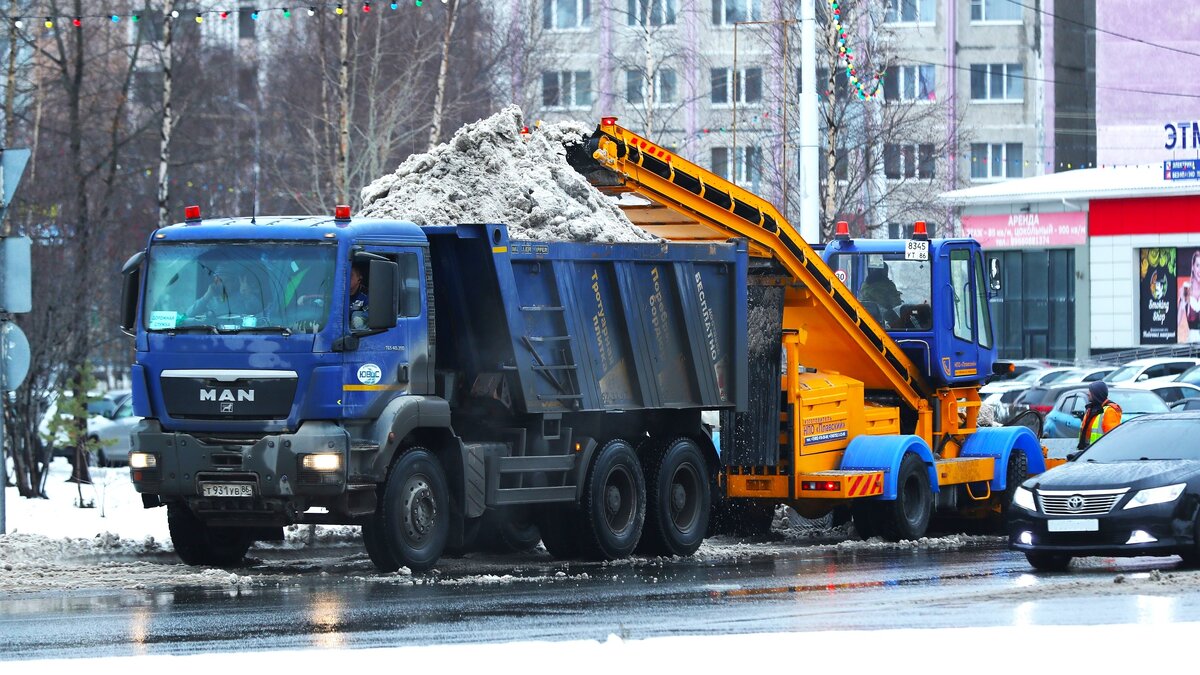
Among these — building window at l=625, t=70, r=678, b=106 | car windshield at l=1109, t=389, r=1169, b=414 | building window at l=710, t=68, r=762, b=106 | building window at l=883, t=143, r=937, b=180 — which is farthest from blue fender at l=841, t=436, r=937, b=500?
building window at l=710, t=68, r=762, b=106

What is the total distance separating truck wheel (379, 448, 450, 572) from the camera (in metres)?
15.8

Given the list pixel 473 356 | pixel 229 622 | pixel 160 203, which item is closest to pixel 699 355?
pixel 473 356

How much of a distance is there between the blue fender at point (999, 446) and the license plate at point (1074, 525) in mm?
5498

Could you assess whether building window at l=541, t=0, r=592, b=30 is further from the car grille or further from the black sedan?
the car grille

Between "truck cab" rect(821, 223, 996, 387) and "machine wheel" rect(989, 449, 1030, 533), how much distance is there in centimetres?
124

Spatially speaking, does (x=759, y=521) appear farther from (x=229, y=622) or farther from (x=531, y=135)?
(x=229, y=622)

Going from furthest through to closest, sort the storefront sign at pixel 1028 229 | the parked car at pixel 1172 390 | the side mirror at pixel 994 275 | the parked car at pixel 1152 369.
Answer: the storefront sign at pixel 1028 229 → the parked car at pixel 1152 369 → the parked car at pixel 1172 390 → the side mirror at pixel 994 275

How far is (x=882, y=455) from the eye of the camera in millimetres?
19422

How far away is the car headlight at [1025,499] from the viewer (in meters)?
16.5

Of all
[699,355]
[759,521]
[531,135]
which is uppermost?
[531,135]

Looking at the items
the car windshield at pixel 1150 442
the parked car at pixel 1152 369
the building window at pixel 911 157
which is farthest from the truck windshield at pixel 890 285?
the parked car at pixel 1152 369

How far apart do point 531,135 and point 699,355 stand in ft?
8.03

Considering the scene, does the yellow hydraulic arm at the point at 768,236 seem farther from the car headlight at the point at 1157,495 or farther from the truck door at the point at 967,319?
the car headlight at the point at 1157,495

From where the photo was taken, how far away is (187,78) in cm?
6053
